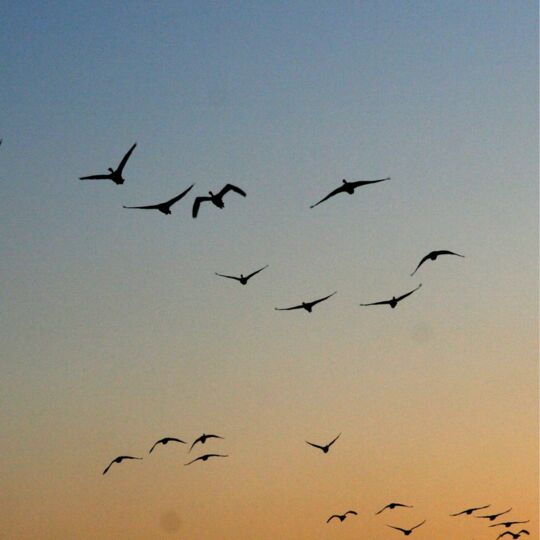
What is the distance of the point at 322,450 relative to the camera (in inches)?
3762

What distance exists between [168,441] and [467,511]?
91.1 feet

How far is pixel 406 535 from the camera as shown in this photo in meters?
109

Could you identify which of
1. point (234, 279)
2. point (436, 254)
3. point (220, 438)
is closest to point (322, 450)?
point (220, 438)

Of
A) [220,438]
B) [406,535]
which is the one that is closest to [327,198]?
[220,438]

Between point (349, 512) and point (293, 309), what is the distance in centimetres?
2483

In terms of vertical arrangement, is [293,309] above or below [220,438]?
above

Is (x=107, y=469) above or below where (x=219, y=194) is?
below

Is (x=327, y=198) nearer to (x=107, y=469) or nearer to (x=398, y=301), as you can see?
(x=398, y=301)

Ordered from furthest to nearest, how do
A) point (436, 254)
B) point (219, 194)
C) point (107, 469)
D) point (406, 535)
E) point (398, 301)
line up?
point (406, 535), point (398, 301), point (107, 469), point (436, 254), point (219, 194)

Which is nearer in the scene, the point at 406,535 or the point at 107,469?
the point at 107,469

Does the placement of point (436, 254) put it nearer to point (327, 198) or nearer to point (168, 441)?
point (327, 198)

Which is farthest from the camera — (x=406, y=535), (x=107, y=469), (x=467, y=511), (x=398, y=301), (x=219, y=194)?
(x=406, y=535)

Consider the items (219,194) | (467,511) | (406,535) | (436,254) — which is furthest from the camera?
(406,535)

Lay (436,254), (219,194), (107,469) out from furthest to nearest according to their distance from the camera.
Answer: (107,469) < (436,254) < (219,194)
